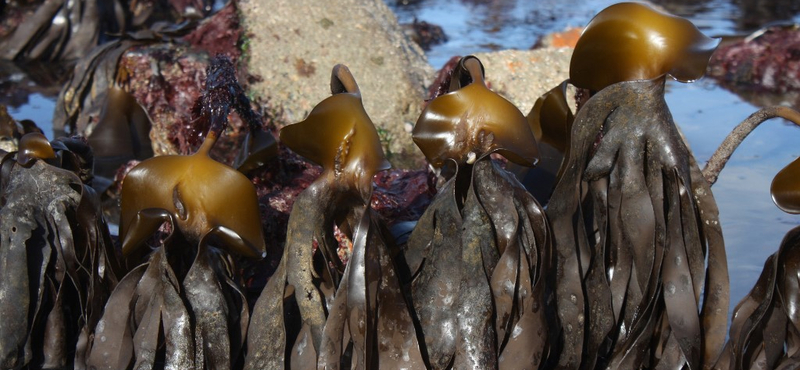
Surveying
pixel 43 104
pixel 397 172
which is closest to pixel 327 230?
pixel 397 172

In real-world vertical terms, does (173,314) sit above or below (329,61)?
above

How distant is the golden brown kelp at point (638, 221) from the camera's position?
2061mm

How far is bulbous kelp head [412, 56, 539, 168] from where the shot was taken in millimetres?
2039

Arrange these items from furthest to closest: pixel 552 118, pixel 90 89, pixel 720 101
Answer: pixel 720 101, pixel 90 89, pixel 552 118

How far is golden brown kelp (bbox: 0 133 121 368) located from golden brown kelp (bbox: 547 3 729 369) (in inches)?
51.3

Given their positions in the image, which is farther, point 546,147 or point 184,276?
point 546,147

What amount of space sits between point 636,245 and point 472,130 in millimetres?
A: 533

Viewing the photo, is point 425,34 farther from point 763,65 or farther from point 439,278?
point 439,278

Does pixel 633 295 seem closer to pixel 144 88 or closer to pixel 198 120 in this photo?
pixel 198 120

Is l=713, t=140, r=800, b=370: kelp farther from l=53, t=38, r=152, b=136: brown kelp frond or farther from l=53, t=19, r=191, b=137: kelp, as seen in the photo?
l=53, t=38, r=152, b=136: brown kelp frond

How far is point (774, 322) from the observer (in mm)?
2008

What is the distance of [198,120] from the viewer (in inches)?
90.5

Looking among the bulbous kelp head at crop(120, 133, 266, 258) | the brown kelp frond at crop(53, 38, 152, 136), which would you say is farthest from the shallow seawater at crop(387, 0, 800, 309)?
the brown kelp frond at crop(53, 38, 152, 136)

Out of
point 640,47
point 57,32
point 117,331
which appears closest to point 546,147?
point 640,47
